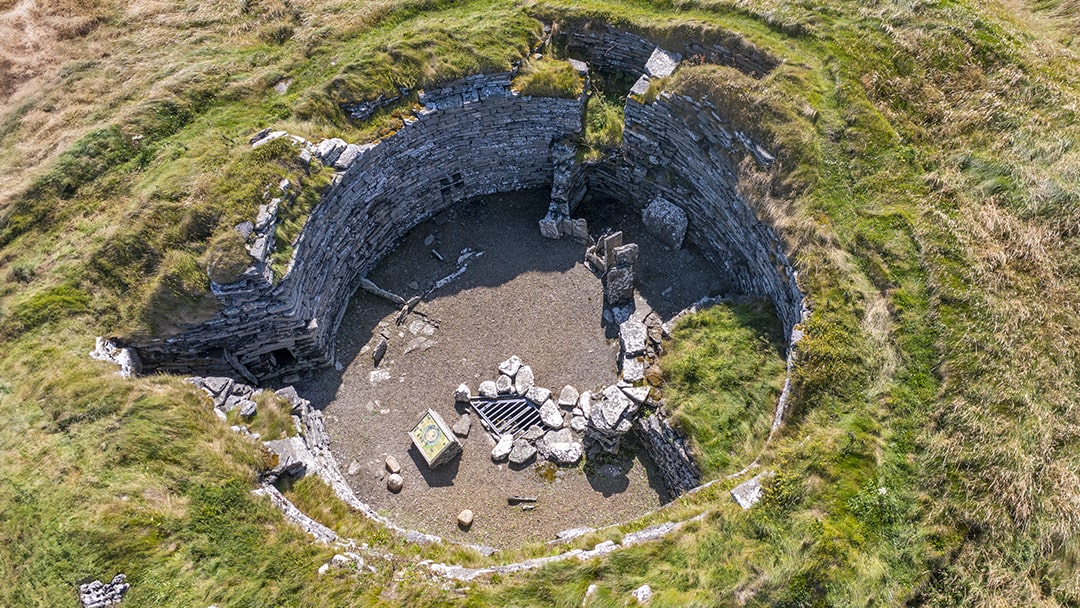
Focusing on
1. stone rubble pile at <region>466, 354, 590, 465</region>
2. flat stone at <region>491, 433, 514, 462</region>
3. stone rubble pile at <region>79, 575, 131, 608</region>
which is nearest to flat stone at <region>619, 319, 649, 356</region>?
stone rubble pile at <region>466, 354, 590, 465</region>

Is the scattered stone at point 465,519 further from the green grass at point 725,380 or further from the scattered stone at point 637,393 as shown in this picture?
the green grass at point 725,380

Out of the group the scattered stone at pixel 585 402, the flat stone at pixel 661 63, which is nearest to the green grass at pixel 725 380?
the scattered stone at pixel 585 402

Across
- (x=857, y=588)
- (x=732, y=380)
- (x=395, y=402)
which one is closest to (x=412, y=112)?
(x=395, y=402)

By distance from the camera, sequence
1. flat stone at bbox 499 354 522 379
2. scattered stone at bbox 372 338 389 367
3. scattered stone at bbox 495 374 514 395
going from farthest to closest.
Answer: scattered stone at bbox 372 338 389 367
flat stone at bbox 499 354 522 379
scattered stone at bbox 495 374 514 395

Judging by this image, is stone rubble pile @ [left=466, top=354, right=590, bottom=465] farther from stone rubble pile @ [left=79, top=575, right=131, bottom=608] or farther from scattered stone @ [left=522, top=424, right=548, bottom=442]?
stone rubble pile @ [left=79, top=575, right=131, bottom=608]

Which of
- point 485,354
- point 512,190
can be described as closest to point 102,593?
point 485,354

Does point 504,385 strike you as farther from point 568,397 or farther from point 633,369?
point 633,369
